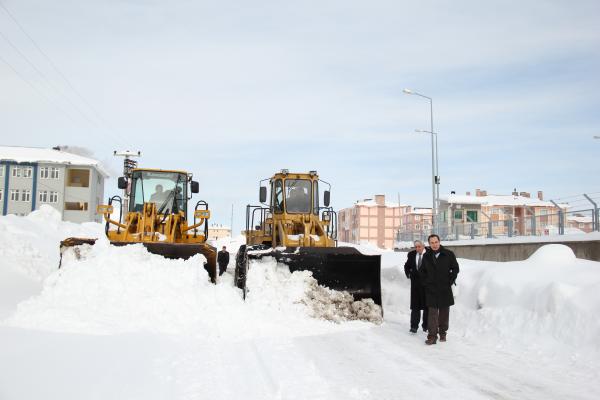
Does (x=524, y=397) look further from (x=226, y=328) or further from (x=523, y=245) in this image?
(x=523, y=245)

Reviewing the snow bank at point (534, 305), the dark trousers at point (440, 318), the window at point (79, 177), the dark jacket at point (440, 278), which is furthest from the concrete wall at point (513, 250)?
the window at point (79, 177)

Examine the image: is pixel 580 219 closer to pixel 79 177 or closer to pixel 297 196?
pixel 297 196

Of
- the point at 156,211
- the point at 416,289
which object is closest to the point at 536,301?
the point at 416,289

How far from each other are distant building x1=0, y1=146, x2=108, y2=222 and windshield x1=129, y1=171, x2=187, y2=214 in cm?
4612

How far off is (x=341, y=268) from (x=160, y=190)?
4956mm

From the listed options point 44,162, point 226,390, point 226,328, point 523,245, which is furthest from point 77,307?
point 44,162

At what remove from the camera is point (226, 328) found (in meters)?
8.20

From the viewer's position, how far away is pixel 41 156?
5519 cm

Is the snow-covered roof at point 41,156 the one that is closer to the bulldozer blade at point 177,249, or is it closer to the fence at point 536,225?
the fence at point 536,225

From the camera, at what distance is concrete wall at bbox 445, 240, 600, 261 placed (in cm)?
1359

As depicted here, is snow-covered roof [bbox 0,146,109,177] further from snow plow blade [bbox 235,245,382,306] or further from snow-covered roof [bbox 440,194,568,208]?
snow plow blade [bbox 235,245,382,306]

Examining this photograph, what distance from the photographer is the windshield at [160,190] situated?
1241cm

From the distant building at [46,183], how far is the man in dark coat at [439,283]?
52360 mm

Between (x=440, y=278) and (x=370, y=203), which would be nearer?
(x=440, y=278)
